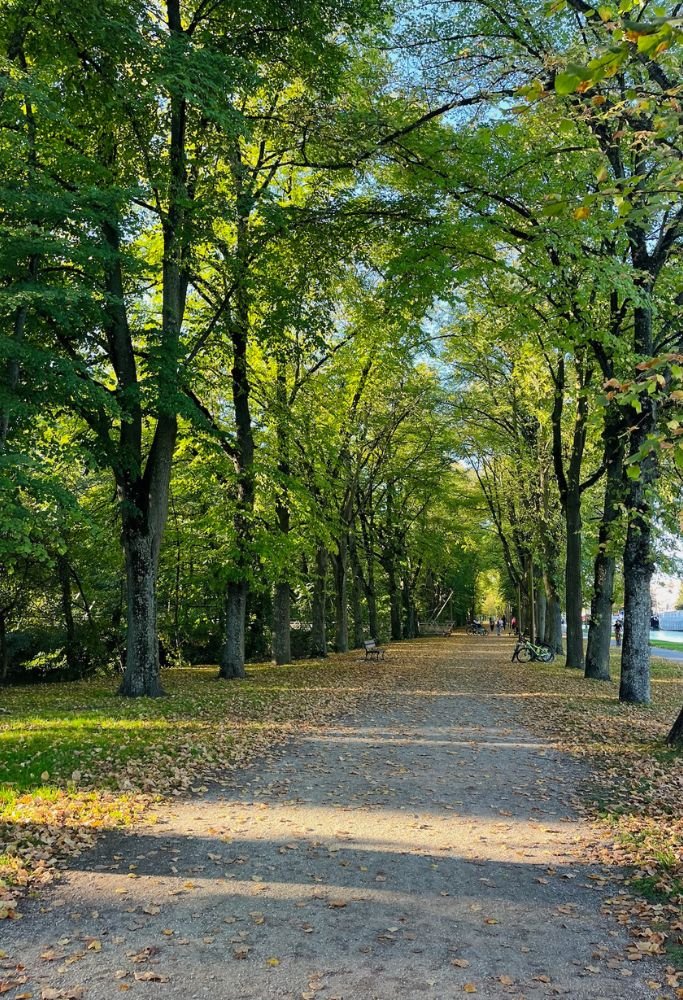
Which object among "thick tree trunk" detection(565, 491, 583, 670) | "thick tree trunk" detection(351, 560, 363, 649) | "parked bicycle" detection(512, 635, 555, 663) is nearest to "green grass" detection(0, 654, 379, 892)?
"thick tree trunk" detection(565, 491, 583, 670)

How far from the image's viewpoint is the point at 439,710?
14.0 m

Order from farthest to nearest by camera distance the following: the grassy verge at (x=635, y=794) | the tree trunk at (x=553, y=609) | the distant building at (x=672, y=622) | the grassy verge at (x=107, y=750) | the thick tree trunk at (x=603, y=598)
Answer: the distant building at (x=672, y=622)
the tree trunk at (x=553, y=609)
the thick tree trunk at (x=603, y=598)
the grassy verge at (x=107, y=750)
the grassy verge at (x=635, y=794)

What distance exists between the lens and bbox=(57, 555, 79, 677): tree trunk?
2231 cm

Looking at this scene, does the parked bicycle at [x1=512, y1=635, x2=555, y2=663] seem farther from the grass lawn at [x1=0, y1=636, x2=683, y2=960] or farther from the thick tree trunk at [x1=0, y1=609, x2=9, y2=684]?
the thick tree trunk at [x1=0, y1=609, x2=9, y2=684]

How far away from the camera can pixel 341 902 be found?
4.97m

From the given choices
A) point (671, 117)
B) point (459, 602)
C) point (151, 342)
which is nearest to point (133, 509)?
point (151, 342)

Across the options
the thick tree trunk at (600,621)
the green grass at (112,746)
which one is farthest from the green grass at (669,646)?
the green grass at (112,746)

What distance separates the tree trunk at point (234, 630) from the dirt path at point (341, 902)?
10.4 metres

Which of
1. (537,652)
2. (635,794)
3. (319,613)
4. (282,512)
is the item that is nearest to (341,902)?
(635,794)

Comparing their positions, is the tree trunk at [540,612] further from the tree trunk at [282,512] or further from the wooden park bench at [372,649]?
the tree trunk at [282,512]

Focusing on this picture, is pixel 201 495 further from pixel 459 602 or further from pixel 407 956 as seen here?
pixel 459 602

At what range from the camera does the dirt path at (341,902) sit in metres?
3.96

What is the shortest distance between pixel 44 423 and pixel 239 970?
1161 centimetres

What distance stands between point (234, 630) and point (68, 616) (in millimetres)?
7035
